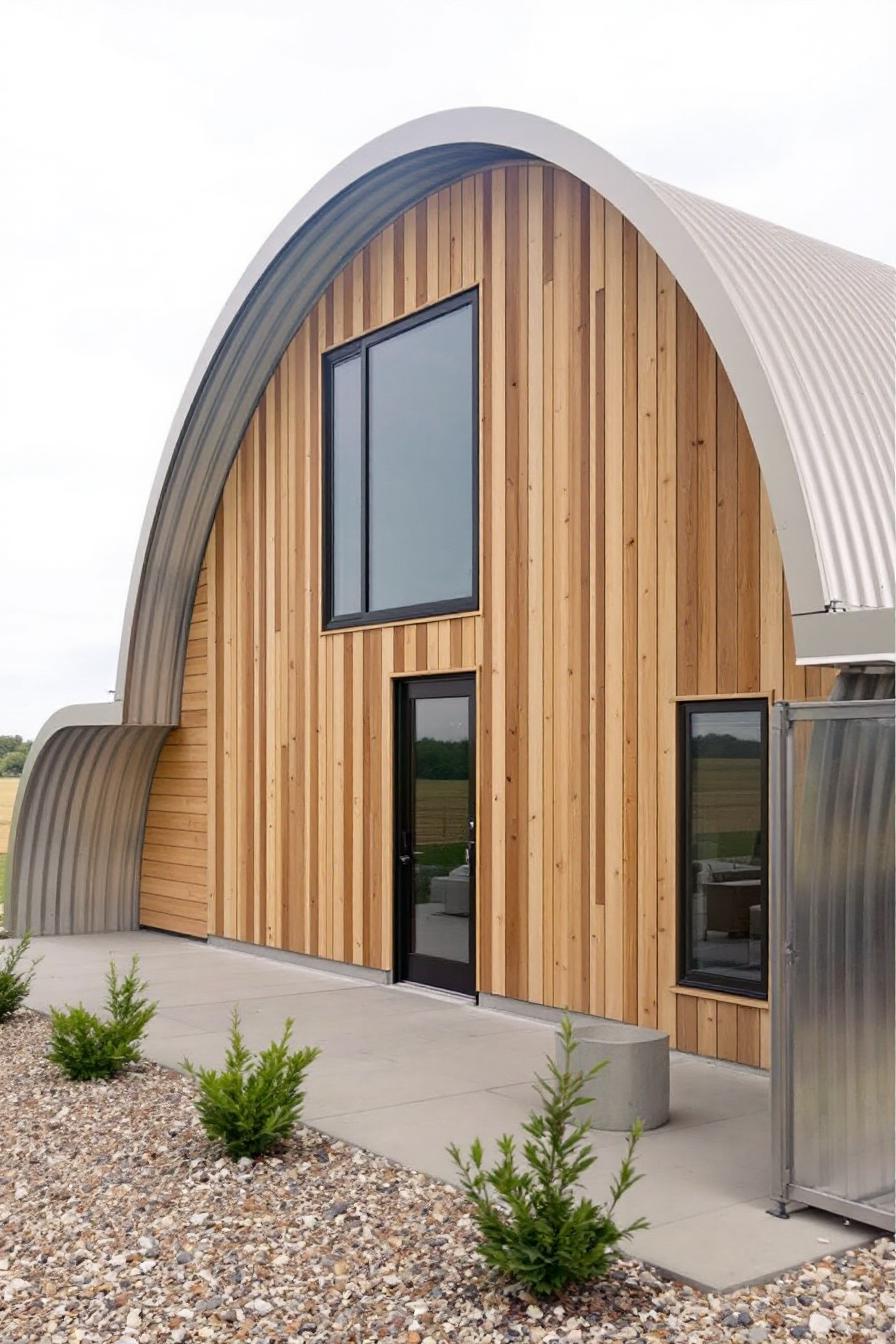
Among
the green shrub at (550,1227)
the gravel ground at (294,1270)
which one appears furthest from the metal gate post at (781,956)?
the green shrub at (550,1227)

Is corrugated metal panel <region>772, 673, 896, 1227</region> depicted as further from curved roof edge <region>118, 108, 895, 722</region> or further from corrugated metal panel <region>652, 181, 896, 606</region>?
corrugated metal panel <region>652, 181, 896, 606</region>

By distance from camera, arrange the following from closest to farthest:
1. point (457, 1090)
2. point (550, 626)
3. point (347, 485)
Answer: point (457, 1090)
point (550, 626)
point (347, 485)

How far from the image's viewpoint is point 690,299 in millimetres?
6824

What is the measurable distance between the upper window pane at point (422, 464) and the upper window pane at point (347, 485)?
22cm

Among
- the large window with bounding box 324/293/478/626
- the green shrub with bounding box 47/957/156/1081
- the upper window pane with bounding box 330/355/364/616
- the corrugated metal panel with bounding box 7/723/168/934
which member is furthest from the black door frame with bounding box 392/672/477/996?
the corrugated metal panel with bounding box 7/723/168/934

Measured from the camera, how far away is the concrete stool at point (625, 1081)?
5820mm

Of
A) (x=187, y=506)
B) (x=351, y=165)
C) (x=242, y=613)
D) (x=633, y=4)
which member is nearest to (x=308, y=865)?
(x=242, y=613)

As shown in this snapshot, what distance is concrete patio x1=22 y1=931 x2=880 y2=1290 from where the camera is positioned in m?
4.58

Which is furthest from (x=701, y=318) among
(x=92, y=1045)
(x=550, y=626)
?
(x=92, y=1045)

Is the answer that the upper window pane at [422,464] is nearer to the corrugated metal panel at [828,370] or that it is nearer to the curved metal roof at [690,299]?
the curved metal roof at [690,299]

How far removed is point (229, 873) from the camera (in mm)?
12055

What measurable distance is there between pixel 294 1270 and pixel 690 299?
5.04 meters

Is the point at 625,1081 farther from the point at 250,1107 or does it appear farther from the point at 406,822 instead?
the point at 406,822

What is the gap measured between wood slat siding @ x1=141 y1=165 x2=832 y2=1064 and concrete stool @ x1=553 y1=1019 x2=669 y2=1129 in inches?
49.5
